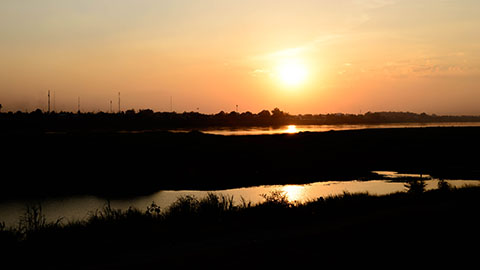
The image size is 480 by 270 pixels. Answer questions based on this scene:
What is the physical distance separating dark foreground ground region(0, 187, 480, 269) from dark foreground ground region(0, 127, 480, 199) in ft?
70.9

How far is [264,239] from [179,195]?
22.5 metres

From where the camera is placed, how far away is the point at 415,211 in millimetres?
14711

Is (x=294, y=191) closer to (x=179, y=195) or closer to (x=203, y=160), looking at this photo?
(x=179, y=195)

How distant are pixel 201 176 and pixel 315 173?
10510mm

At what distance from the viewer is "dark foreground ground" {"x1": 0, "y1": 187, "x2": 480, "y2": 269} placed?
9.83 m

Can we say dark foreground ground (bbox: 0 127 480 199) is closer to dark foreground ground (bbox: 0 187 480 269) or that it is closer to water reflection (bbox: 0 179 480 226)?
water reflection (bbox: 0 179 480 226)

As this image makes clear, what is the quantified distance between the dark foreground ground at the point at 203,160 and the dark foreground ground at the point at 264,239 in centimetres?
2162

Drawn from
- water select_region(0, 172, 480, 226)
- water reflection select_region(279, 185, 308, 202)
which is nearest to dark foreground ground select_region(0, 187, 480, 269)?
water select_region(0, 172, 480, 226)

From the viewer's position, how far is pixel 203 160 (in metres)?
49.6

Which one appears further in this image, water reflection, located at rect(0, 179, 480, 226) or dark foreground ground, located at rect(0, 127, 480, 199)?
dark foreground ground, located at rect(0, 127, 480, 199)

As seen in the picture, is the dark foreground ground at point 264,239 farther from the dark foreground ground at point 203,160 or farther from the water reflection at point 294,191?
the dark foreground ground at point 203,160

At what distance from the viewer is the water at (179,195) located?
2652 centimetres

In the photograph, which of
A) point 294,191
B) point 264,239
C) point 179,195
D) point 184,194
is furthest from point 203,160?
Result: point 264,239

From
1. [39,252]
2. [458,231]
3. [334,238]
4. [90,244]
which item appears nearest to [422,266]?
[334,238]
